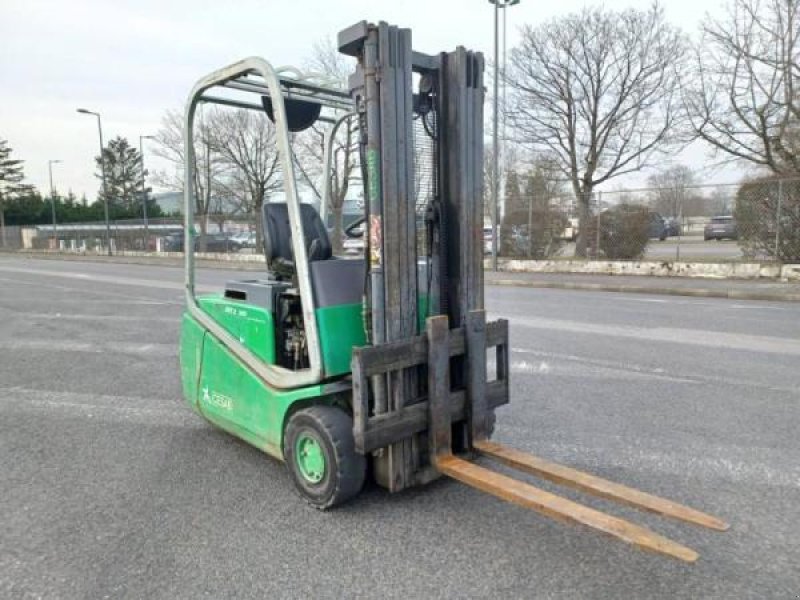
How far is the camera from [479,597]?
8.57ft

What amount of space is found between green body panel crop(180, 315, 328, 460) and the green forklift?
0.06 feet

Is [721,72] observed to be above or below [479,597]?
above

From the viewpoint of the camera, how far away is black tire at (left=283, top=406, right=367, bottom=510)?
331 centimetres

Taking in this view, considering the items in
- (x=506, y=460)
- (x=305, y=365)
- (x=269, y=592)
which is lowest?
(x=269, y=592)

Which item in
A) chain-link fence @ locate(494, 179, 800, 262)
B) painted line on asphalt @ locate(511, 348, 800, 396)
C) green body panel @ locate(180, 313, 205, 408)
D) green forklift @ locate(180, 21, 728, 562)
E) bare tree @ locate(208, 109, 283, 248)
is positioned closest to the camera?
green forklift @ locate(180, 21, 728, 562)

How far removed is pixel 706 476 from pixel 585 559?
1.41 m

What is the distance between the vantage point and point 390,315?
3385 mm

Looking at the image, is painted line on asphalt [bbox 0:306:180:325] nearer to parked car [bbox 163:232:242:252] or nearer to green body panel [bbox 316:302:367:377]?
green body panel [bbox 316:302:367:377]

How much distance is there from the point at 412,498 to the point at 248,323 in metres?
1.55

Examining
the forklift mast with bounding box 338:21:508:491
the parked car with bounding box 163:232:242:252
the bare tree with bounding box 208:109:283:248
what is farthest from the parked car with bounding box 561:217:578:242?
the bare tree with bounding box 208:109:283:248

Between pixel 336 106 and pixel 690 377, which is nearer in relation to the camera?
pixel 336 106

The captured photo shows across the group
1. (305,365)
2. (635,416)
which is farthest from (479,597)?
(635,416)

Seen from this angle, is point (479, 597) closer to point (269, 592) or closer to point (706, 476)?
point (269, 592)

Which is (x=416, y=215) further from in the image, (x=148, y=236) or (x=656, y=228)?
(x=148, y=236)
